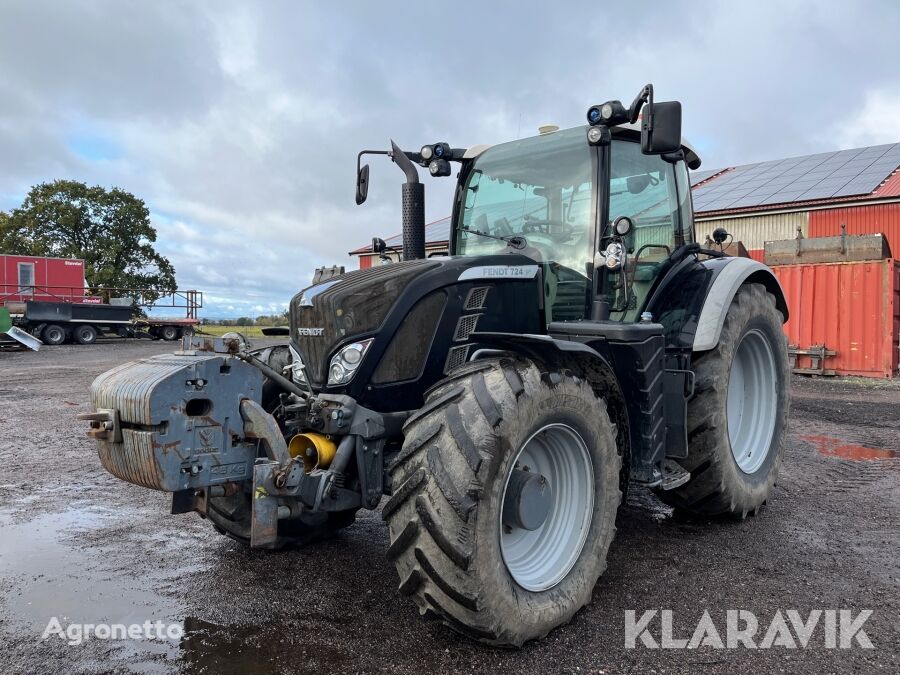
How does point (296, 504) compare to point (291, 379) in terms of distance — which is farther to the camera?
point (291, 379)

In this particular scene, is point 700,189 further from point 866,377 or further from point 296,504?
point 296,504

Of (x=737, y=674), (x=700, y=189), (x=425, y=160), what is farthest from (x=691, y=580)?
(x=700, y=189)

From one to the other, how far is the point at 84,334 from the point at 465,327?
25.4 m

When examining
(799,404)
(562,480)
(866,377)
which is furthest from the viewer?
(866,377)

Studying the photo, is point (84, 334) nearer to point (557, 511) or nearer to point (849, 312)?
point (849, 312)

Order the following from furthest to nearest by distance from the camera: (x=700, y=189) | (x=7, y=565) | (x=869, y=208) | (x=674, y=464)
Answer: (x=700, y=189), (x=869, y=208), (x=674, y=464), (x=7, y=565)

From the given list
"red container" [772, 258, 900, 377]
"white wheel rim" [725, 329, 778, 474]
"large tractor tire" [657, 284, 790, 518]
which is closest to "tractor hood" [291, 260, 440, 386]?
"large tractor tire" [657, 284, 790, 518]

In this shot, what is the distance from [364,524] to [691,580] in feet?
6.64

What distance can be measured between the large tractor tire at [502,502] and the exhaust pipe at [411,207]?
155cm

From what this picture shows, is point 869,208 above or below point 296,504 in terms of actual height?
above

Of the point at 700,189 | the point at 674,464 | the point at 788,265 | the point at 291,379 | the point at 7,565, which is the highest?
the point at 700,189

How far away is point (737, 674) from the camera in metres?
2.50

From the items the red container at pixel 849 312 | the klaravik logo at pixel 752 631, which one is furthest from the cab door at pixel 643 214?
the red container at pixel 849 312

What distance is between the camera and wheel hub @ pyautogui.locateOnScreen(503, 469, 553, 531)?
2.75 metres
